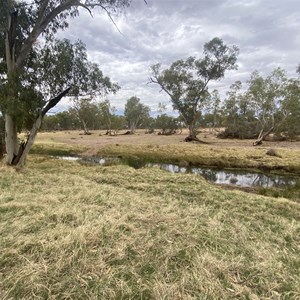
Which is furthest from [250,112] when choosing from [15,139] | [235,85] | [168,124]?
[15,139]

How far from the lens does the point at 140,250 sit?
3232 millimetres

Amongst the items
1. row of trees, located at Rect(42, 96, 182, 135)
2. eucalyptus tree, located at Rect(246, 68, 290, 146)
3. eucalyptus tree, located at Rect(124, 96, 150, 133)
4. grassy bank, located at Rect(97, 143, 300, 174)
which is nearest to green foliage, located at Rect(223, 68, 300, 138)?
eucalyptus tree, located at Rect(246, 68, 290, 146)

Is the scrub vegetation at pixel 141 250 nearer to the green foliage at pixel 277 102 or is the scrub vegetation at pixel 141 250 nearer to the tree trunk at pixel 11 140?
the tree trunk at pixel 11 140

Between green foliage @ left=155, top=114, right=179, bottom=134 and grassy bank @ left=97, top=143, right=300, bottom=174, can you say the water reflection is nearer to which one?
grassy bank @ left=97, top=143, right=300, bottom=174

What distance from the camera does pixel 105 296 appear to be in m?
2.39

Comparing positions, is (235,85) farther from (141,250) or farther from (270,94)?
(141,250)

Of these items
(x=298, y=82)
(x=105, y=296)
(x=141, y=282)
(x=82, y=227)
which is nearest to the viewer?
(x=105, y=296)

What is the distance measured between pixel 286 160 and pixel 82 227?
17.4 metres

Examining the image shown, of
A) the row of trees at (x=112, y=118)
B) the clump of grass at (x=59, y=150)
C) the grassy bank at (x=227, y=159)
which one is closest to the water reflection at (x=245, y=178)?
the grassy bank at (x=227, y=159)

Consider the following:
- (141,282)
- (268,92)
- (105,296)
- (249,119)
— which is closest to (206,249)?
(141,282)

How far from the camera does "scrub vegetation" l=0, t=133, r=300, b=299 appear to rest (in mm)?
2496

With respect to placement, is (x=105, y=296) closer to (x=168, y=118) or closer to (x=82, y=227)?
(x=82, y=227)

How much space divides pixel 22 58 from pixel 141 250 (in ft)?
33.4

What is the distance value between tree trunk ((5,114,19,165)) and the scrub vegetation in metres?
5.96
